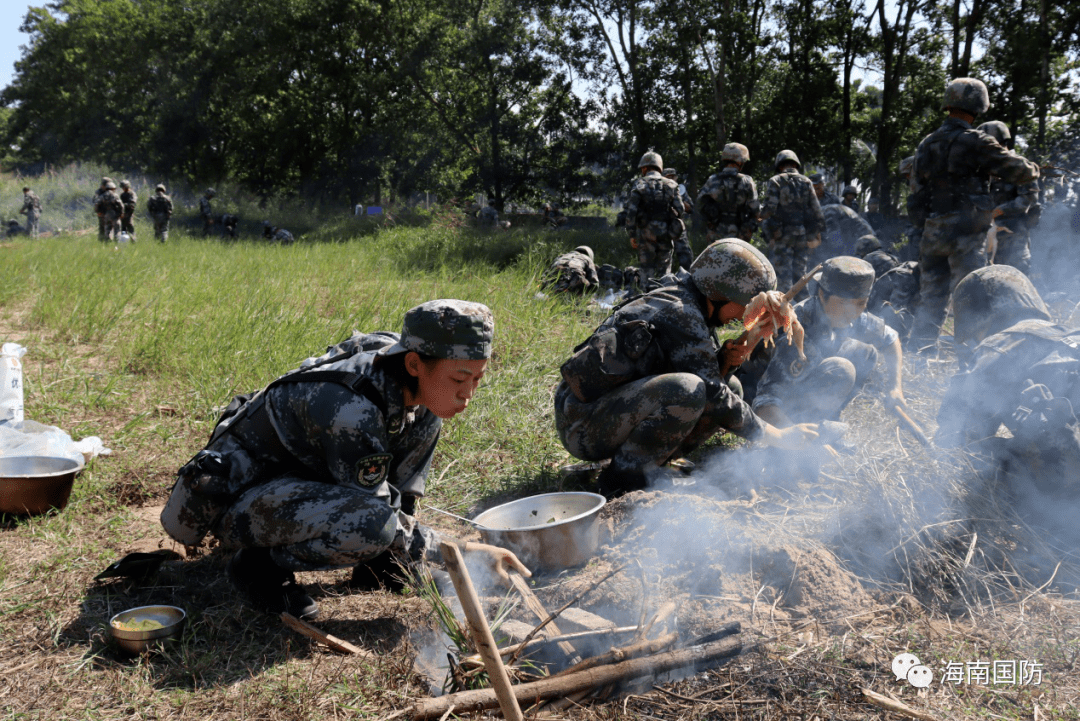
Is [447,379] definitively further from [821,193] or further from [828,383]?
[821,193]

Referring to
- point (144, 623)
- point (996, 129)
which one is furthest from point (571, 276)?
point (144, 623)

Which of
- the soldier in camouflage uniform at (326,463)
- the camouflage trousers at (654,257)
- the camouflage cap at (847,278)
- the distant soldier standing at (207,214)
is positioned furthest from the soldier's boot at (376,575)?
the distant soldier standing at (207,214)

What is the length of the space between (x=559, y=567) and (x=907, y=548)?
140 centimetres

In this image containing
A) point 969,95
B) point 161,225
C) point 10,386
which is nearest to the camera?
point 10,386

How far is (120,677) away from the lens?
234 cm

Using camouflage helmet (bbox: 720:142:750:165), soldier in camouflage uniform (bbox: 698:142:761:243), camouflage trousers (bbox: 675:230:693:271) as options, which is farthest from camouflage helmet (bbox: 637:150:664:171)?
camouflage trousers (bbox: 675:230:693:271)

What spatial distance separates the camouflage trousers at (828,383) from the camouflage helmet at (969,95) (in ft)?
10.4

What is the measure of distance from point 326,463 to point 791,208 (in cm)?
723

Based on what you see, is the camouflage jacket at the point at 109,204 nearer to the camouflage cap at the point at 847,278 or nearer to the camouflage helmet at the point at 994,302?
the camouflage cap at the point at 847,278

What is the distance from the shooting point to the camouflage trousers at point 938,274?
6.38 m

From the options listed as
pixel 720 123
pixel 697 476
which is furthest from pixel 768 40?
pixel 697 476

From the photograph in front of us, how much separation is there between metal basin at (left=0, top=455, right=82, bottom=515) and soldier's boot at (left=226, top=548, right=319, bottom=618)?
1212 millimetres

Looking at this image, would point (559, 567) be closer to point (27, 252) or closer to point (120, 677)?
point (120, 677)

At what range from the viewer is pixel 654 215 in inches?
360
